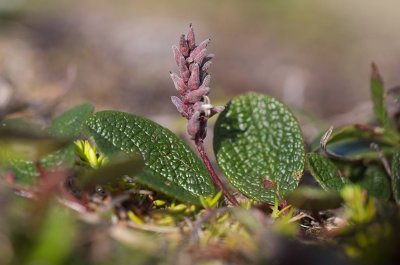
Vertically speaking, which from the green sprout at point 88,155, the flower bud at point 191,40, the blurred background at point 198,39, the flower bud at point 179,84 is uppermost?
the blurred background at point 198,39

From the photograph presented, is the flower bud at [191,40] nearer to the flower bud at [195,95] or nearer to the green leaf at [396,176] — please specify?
the flower bud at [195,95]

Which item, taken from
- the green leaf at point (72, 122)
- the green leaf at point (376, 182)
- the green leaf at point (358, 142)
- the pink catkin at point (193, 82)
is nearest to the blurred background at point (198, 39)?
the green leaf at point (358, 142)

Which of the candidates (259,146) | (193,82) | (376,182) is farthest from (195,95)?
(376,182)

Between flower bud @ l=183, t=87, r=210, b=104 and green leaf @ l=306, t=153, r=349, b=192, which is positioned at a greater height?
flower bud @ l=183, t=87, r=210, b=104

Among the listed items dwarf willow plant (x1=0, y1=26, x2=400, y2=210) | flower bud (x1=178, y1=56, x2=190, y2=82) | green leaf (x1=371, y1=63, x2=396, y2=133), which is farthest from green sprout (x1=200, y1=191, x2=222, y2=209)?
green leaf (x1=371, y1=63, x2=396, y2=133)

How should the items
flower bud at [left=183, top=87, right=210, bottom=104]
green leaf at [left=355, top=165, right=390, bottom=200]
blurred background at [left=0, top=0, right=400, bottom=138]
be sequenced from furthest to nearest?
blurred background at [left=0, top=0, right=400, bottom=138] → green leaf at [left=355, top=165, right=390, bottom=200] → flower bud at [left=183, top=87, right=210, bottom=104]

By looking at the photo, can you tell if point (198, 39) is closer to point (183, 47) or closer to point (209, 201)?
point (183, 47)

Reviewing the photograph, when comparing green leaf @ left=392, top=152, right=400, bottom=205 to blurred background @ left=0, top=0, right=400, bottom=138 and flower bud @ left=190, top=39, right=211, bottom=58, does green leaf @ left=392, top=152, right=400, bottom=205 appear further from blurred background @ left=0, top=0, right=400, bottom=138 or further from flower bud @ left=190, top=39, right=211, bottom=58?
blurred background @ left=0, top=0, right=400, bottom=138
